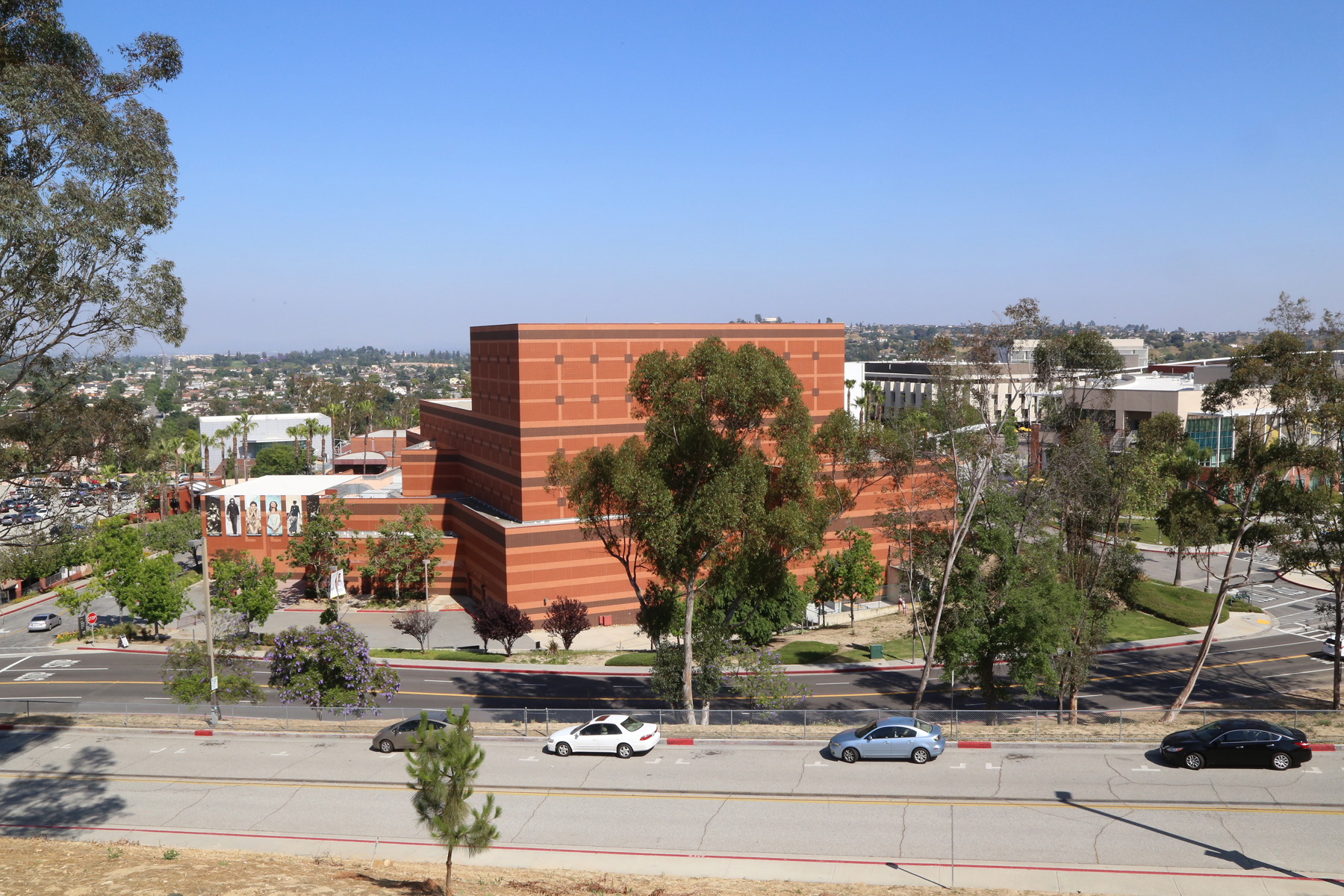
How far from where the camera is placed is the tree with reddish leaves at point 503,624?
51.2 m

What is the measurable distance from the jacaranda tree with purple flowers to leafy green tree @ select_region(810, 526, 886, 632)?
30.7 m

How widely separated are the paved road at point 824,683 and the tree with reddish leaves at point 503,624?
2581 mm

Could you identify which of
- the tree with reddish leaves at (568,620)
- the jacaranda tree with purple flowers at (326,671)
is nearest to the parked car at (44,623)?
the tree with reddish leaves at (568,620)

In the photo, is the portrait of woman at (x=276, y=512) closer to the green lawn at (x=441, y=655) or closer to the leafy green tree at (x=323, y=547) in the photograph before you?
the leafy green tree at (x=323, y=547)

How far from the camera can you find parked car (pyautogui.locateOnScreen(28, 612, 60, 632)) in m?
63.9

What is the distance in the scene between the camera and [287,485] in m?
78.7

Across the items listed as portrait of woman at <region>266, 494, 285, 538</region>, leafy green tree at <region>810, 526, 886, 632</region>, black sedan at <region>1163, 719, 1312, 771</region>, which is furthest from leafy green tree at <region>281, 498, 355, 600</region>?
black sedan at <region>1163, 719, 1312, 771</region>

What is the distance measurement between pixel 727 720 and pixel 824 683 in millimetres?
12041

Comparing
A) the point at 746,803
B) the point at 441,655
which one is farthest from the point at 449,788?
the point at 441,655

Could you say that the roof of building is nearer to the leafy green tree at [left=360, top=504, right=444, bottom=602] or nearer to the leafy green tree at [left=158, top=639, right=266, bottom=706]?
the leafy green tree at [left=360, top=504, right=444, bottom=602]

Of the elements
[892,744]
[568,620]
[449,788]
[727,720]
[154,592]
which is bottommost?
[568,620]

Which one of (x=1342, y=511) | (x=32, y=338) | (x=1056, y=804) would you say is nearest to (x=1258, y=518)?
(x=1342, y=511)

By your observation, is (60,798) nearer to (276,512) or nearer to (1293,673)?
(276,512)

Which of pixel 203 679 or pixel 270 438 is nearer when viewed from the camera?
pixel 203 679
